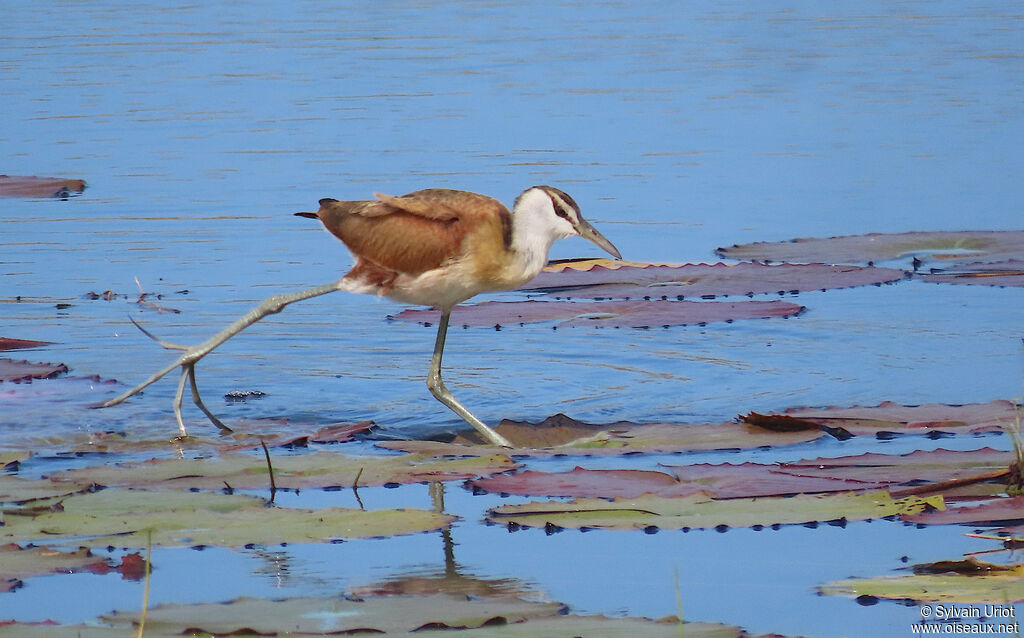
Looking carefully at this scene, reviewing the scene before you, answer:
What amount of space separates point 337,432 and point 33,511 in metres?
1.63

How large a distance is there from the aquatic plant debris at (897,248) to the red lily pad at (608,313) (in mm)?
991

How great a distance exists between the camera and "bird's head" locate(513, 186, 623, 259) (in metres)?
6.35

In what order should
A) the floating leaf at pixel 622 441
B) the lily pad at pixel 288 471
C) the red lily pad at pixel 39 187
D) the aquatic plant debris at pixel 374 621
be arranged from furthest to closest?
the red lily pad at pixel 39 187 → the floating leaf at pixel 622 441 → the lily pad at pixel 288 471 → the aquatic plant debris at pixel 374 621

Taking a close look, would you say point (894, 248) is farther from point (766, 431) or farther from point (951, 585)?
point (951, 585)

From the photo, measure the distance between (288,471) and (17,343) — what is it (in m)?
3.07

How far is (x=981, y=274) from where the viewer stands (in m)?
8.88

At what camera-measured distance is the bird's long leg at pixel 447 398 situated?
6297mm

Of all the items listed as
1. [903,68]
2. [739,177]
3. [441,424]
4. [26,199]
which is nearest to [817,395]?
[441,424]

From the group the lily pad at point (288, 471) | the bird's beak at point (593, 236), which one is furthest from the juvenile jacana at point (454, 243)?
the lily pad at point (288, 471)

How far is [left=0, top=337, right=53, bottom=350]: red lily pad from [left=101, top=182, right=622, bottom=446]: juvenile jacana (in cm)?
150

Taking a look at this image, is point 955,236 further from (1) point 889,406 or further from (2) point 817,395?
(1) point 889,406

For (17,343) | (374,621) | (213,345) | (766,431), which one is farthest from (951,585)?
(17,343)

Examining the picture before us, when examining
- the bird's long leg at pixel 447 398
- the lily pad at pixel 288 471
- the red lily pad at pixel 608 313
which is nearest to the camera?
the lily pad at pixel 288 471

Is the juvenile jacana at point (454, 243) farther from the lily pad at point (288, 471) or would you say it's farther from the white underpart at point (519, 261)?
the lily pad at point (288, 471)
